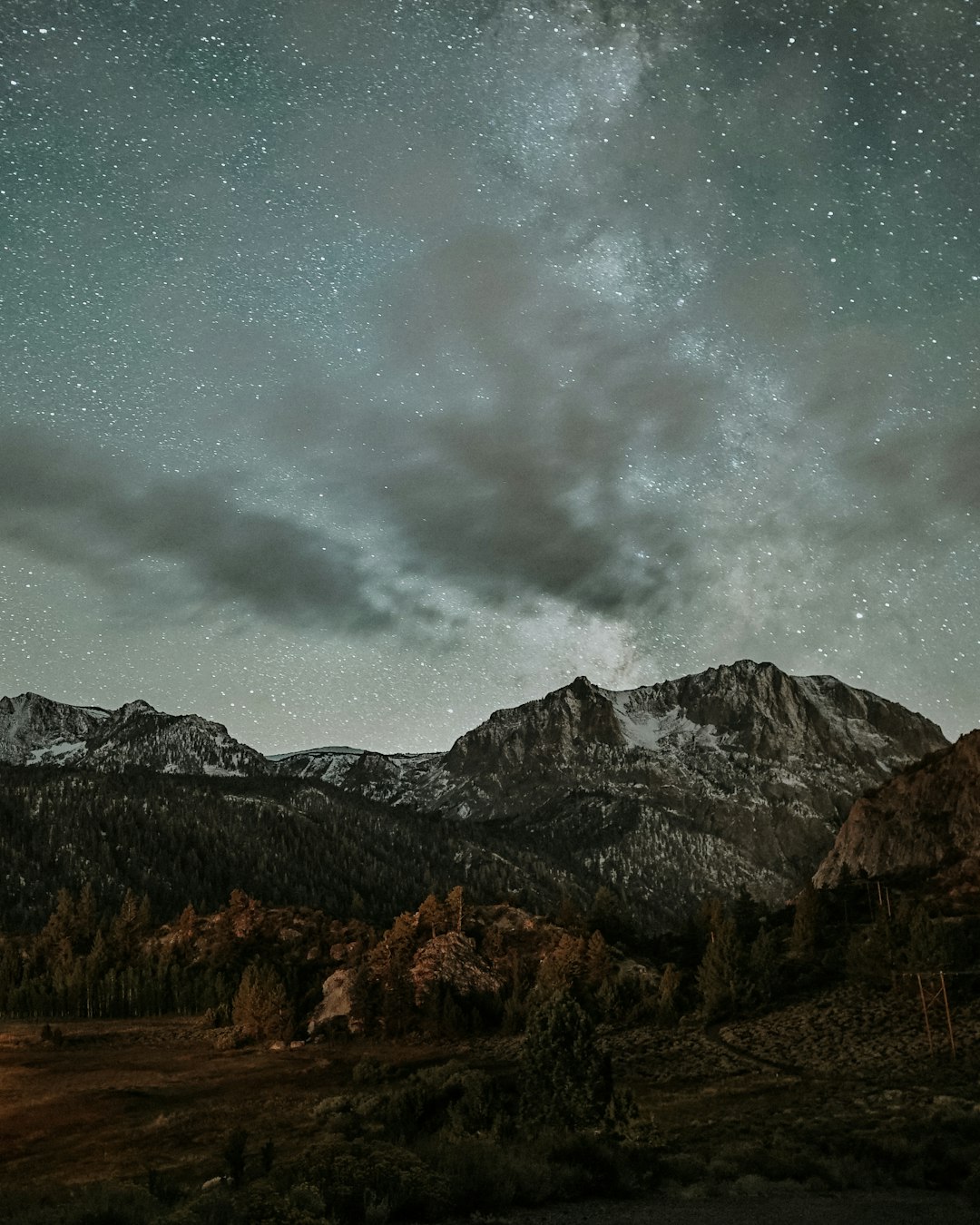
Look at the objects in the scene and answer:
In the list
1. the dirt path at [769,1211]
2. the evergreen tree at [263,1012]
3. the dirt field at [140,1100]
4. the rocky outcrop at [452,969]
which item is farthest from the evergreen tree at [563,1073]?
the evergreen tree at [263,1012]

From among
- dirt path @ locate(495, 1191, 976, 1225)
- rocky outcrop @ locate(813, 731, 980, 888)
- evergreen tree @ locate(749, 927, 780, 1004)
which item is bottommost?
evergreen tree @ locate(749, 927, 780, 1004)

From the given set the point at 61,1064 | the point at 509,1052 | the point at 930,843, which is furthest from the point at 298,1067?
the point at 930,843

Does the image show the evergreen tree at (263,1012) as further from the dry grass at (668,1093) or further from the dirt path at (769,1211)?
the dirt path at (769,1211)

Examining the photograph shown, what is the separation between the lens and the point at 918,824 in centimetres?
11869

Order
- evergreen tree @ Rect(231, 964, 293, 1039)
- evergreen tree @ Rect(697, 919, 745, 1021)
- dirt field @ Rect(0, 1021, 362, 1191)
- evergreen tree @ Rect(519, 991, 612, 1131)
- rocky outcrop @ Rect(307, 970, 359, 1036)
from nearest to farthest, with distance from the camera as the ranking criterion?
evergreen tree @ Rect(519, 991, 612, 1131) < dirt field @ Rect(0, 1021, 362, 1191) < evergreen tree @ Rect(697, 919, 745, 1021) < evergreen tree @ Rect(231, 964, 293, 1039) < rocky outcrop @ Rect(307, 970, 359, 1036)

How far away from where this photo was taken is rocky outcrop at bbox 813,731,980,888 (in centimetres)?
10950

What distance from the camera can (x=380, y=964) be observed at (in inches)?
2795

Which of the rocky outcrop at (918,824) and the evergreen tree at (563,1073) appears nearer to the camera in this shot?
the evergreen tree at (563,1073)

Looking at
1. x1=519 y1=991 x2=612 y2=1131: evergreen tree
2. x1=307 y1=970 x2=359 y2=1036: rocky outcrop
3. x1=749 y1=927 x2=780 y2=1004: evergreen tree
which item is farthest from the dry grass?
x1=307 y1=970 x2=359 y2=1036: rocky outcrop

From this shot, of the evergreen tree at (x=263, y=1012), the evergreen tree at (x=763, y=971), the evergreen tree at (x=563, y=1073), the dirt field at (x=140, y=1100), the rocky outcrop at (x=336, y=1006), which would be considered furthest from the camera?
the rocky outcrop at (x=336, y=1006)

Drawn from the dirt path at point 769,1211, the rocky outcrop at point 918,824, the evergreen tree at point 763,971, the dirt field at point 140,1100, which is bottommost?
the dirt field at point 140,1100

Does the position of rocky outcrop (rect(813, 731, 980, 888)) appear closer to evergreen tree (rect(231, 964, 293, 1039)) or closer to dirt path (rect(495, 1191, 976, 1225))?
evergreen tree (rect(231, 964, 293, 1039))

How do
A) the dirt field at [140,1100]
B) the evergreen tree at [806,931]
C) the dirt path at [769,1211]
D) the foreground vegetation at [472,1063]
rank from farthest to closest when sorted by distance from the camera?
the evergreen tree at [806,931] < the dirt field at [140,1100] < the foreground vegetation at [472,1063] < the dirt path at [769,1211]

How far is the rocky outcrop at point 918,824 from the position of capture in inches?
4311
